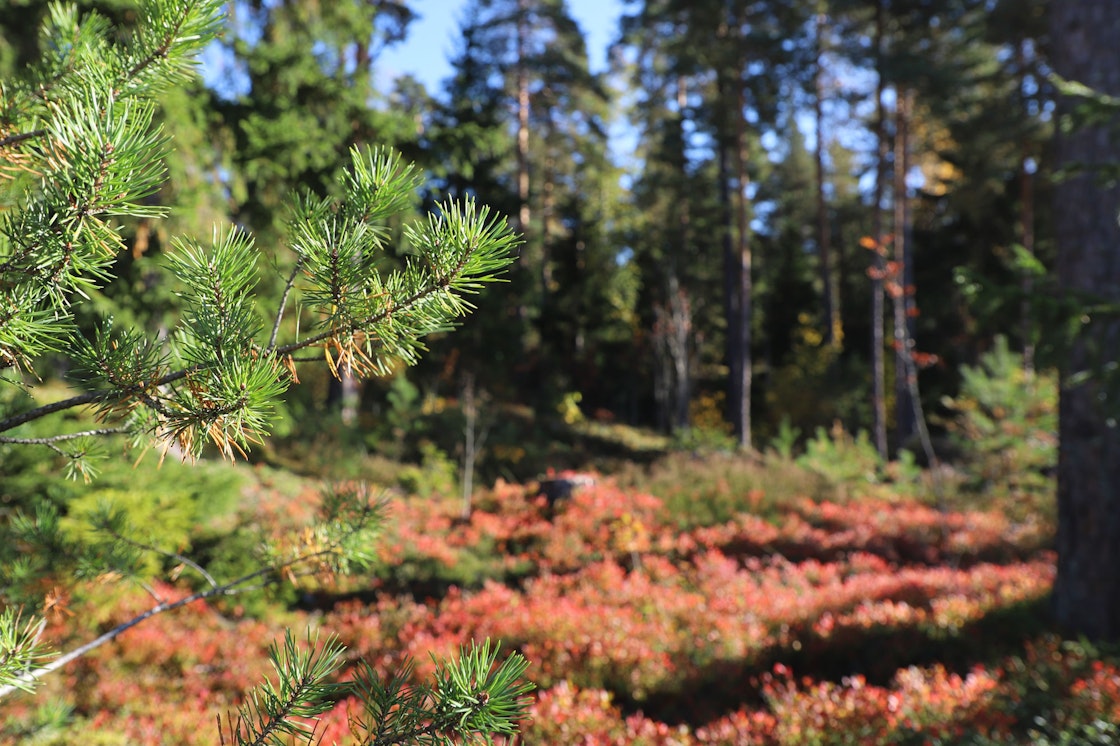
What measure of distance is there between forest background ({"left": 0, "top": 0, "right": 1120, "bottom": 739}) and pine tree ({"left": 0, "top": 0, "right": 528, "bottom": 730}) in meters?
0.20

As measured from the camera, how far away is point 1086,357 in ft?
14.6

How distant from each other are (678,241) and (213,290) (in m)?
20.0

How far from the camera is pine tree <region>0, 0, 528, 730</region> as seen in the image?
3.25 ft

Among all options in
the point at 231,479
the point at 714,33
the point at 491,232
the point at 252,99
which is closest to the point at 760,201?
the point at 714,33

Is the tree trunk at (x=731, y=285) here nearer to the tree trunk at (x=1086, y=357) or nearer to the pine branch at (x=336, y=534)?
the tree trunk at (x=1086, y=357)

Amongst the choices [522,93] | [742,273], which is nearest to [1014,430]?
[742,273]

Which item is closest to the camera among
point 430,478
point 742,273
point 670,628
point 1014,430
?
point 670,628

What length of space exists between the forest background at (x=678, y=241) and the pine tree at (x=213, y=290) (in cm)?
20

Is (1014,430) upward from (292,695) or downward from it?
downward

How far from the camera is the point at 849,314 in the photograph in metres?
26.0

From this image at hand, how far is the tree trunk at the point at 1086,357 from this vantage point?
14.8 ft

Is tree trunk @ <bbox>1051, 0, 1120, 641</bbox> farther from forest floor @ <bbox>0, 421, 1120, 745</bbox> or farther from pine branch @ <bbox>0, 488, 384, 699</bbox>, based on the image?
pine branch @ <bbox>0, 488, 384, 699</bbox>

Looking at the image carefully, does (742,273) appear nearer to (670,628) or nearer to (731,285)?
(731,285)

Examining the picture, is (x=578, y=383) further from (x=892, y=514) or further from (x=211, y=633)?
(x=211, y=633)
